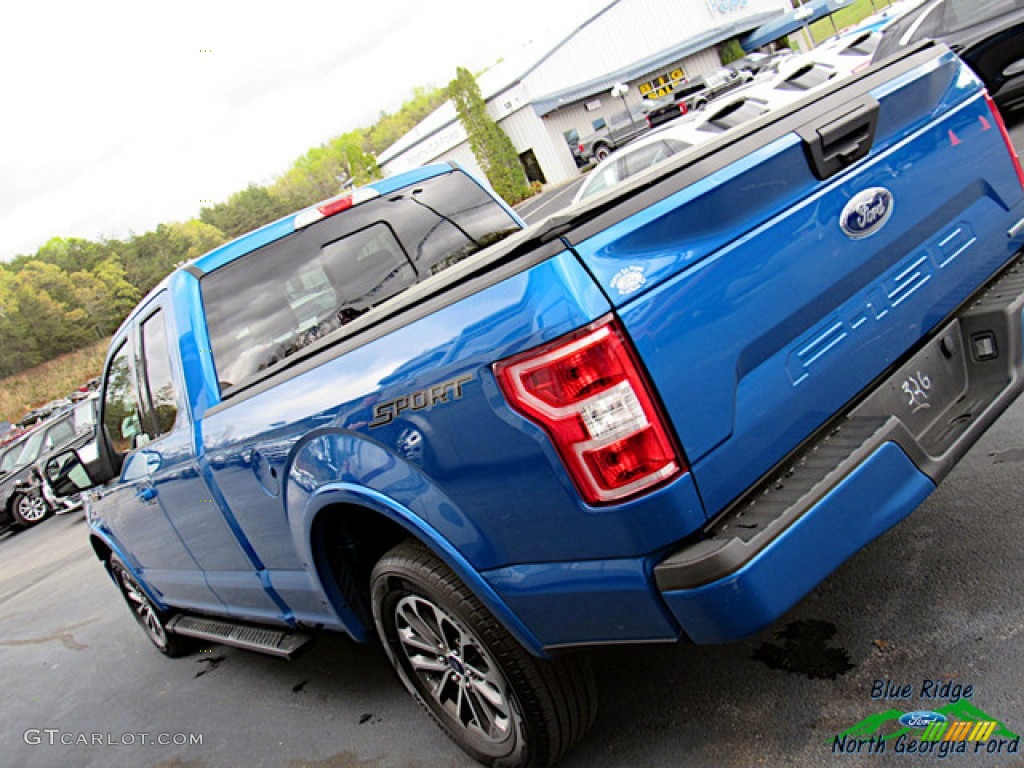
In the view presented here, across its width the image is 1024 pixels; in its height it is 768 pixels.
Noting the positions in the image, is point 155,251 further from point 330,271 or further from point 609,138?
point 330,271

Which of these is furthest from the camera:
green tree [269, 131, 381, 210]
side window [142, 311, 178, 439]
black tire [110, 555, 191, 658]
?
green tree [269, 131, 381, 210]

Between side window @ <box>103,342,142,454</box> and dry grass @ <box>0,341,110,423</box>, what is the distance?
66933 mm

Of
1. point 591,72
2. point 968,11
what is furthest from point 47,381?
point 968,11

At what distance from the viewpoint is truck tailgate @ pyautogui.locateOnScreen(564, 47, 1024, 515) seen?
205cm

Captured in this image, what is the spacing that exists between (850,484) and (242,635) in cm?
307

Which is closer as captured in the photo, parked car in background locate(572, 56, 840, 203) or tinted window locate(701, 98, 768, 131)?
tinted window locate(701, 98, 768, 131)

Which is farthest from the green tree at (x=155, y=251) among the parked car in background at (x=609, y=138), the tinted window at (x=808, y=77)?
the tinted window at (x=808, y=77)

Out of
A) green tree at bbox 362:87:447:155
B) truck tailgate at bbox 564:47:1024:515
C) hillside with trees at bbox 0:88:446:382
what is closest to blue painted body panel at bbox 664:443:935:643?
truck tailgate at bbox 564:47:1024:515

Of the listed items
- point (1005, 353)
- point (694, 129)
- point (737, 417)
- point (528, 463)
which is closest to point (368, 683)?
point (528, 463)

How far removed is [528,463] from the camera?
2098 mm

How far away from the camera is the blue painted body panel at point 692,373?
2018 millimetres

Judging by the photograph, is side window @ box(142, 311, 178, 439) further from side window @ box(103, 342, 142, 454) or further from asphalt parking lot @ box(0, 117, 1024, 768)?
asphalt parking lot @ box(0, 117, 1024, 768)

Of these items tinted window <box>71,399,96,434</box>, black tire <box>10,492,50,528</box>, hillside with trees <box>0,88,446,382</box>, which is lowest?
black tire <box>10,492,50,528</box>

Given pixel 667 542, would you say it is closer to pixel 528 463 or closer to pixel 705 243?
pixel 528 463
